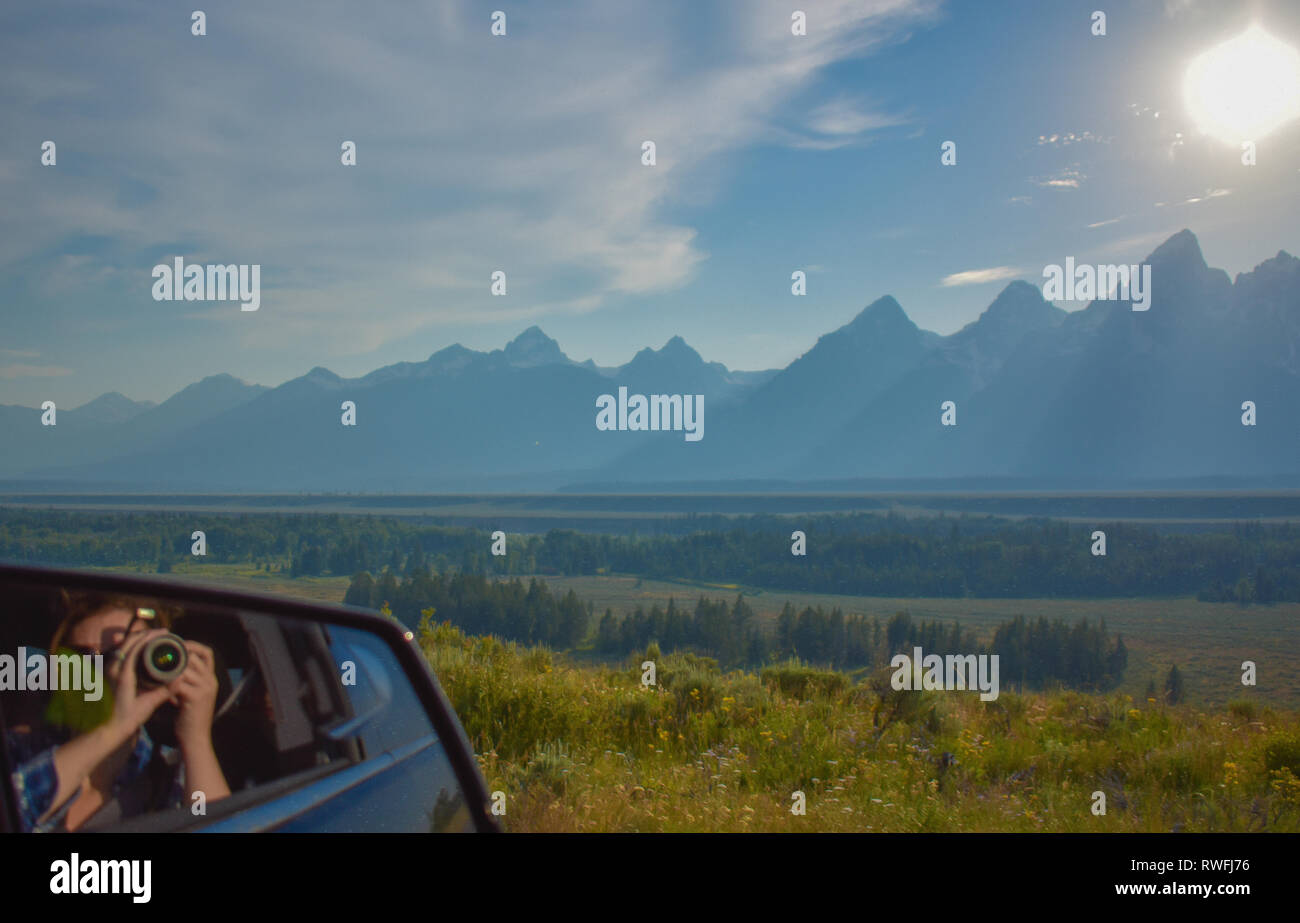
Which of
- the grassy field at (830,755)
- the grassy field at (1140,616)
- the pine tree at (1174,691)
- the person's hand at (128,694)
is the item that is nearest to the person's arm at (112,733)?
the person's hand at (128,694)

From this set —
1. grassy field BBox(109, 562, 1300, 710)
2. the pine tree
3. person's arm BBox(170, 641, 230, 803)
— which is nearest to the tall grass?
the pine tree

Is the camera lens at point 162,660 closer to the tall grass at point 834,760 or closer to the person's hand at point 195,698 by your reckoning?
the person's hand at point 195,698

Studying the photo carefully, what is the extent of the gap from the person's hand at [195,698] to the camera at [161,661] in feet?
0.05

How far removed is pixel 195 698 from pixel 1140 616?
428 ft

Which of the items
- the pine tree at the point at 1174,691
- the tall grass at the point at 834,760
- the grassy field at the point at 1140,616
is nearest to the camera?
the tall grass at the point at 834,760

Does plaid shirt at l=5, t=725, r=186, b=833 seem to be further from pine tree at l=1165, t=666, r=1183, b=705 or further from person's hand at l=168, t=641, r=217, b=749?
pine tree at l=1165, t=666, r=1183, b=705

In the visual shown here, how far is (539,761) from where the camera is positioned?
590 cm

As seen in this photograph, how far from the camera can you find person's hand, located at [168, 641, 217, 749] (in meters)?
1.38

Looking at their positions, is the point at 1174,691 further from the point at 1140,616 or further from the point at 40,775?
the point at 1140,616

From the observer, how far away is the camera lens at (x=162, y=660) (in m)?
1.35

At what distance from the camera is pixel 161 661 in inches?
54.2

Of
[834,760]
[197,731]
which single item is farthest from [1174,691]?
[197,731]
